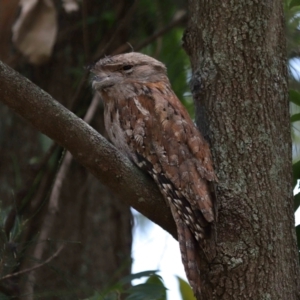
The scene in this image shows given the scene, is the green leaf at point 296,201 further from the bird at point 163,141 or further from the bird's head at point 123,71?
the bird's head at point 123,71

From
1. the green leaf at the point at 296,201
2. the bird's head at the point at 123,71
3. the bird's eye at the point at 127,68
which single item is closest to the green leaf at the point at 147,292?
the green leaf at the point at 296,201

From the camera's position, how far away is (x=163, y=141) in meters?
2.40

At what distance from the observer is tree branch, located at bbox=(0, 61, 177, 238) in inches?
77.4

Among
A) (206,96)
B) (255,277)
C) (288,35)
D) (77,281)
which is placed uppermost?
(288,35)

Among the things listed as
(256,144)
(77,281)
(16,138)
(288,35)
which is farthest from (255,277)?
(16,138)

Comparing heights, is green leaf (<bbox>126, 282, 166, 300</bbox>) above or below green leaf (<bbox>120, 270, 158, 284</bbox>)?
below

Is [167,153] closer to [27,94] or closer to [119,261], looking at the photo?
[27,94]

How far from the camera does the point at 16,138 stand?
3.88 m

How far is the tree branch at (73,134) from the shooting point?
1966mm

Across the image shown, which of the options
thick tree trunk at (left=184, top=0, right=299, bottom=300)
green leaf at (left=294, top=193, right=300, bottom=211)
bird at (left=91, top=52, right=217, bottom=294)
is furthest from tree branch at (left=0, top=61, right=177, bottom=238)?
green leaf at (left=294, top=193, right=300, bottom=211)

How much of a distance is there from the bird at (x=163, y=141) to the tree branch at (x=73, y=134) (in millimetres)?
189

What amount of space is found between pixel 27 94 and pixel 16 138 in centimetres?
197

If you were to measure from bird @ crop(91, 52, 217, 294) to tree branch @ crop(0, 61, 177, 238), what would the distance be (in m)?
0.19

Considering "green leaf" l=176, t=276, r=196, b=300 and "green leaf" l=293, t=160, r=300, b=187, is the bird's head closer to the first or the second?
"green leaf" l=293, t=160, r=300, b=187
